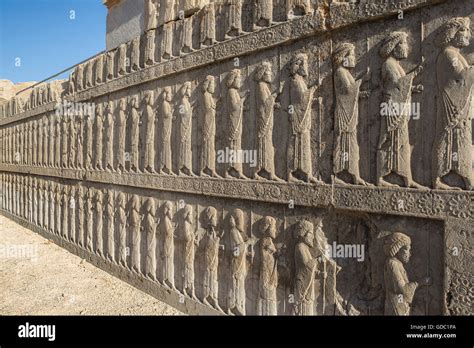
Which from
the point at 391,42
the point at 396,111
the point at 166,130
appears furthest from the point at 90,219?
the point at 391,42

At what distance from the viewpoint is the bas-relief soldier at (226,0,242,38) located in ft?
14.1

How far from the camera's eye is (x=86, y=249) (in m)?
7.34

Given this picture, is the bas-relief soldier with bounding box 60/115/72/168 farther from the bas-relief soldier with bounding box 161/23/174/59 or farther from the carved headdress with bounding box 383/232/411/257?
the carved headdress with bounding box 383/232/411/257

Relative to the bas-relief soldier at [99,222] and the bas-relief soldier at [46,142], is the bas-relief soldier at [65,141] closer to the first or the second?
the bas-relief soldier at [46,142]

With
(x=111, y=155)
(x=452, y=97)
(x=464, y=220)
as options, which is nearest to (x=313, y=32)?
(x=452, y=97)

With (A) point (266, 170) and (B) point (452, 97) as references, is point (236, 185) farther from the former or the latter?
(B) point (452, 97)

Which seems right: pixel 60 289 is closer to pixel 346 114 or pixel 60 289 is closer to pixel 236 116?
pixel 236 116

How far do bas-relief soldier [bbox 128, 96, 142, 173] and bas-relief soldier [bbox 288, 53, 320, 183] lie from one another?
3.15 m

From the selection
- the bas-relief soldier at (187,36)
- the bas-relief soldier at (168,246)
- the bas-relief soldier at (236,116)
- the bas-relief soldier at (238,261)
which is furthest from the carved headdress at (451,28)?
the bas-relief soldier at (168,246)

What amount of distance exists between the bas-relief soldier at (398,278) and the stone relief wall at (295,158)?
0.04ft

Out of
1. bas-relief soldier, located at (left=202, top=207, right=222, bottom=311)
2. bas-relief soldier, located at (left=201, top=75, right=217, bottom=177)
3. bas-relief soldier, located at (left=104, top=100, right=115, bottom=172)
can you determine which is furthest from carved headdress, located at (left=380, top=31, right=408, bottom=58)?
bas-relief soldier, located at (left=104, top=100, right=115, bottom=172)

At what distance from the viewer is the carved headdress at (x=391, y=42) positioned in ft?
9.89

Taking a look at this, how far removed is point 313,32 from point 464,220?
224 centimetres

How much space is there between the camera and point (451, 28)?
8.98ft
